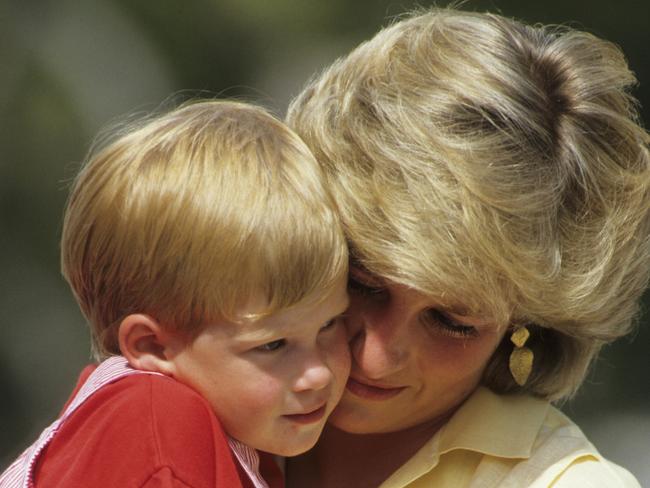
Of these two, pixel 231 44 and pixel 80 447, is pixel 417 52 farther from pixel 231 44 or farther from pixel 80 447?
pixel 231 44

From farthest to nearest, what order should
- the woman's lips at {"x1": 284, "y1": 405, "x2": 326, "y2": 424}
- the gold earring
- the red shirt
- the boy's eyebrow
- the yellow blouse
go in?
the gold earring → the yellow blouse → the woman's lips at {"x1": 284, "y1": 405, "x2": 326, "y2": 424} → the boy's eyebrow → the red shirt

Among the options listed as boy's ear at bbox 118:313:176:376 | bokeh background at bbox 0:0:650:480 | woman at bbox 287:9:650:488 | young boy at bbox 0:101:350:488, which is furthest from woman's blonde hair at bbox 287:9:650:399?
bokeh background at bbox 0:0:650:480

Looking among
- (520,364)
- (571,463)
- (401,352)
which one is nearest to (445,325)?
(401,352)

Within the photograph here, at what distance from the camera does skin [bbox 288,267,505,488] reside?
255cm

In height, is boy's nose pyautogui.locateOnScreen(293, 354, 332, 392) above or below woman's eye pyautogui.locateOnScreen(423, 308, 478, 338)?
above

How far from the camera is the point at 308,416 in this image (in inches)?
95.7

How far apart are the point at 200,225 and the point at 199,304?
0.13m

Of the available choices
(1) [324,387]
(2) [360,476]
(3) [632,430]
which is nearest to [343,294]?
(1) [324,387]

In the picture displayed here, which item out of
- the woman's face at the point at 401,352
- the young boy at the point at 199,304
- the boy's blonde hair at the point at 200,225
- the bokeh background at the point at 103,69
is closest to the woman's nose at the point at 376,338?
the woman's face at the point at 401,352

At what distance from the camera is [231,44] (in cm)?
522

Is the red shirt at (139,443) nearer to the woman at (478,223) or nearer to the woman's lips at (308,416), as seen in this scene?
the woman's lips at (308,416)

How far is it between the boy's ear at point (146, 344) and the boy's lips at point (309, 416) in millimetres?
223

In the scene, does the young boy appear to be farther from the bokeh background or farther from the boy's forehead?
→ the bokeh background

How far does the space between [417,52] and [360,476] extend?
84cm
